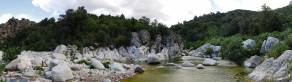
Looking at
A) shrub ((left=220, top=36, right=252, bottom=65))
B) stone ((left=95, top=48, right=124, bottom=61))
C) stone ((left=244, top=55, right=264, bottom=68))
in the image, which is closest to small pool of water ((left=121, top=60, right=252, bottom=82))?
stone ((left=244, top=55, right=264, bottom=68))

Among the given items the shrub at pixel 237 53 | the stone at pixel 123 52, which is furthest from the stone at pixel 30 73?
the stone at pixel 123 52

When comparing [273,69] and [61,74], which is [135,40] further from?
[61,74]

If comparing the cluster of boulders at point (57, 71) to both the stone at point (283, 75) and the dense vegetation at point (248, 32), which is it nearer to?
the stone at point (283, 75)

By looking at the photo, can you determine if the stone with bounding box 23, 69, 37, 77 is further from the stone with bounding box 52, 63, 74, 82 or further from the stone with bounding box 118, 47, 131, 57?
the stone with bounding box 118, 47, 131, 57

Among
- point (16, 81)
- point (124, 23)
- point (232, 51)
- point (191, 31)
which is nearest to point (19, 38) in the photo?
point (124, 23)

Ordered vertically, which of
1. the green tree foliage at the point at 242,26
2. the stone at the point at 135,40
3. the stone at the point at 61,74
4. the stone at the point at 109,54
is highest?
the green tree foliage at the point at 242,26

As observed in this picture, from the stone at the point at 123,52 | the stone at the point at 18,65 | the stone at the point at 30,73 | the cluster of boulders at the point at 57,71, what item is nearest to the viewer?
the cluster of boulders at the point at 57,71

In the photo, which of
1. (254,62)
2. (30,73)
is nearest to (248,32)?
(254,62)

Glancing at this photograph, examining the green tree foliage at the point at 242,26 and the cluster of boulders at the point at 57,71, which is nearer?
the cluster of boulders at the point at 57,71

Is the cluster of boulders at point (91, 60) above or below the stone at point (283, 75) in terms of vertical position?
above

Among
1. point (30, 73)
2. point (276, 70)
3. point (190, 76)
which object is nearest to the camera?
point (30, 73)

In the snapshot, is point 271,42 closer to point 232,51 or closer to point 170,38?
point 232,51

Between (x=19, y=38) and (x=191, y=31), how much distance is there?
100 meters

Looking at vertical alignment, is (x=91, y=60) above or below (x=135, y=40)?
below
